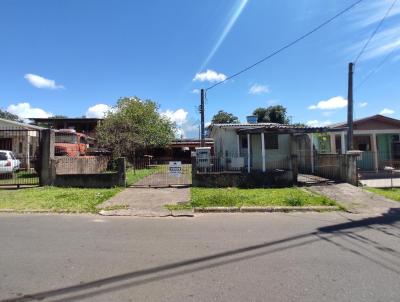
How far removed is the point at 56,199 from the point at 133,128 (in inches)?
608

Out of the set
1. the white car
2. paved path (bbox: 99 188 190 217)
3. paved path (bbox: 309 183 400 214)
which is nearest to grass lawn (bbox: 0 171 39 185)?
the white car

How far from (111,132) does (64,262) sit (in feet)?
65.4

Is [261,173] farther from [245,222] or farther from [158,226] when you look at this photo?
[158,226]

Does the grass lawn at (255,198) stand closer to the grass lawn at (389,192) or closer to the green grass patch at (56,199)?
the grass lawn at (389,192)

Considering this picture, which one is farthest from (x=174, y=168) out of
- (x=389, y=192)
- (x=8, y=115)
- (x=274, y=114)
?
(x=8, y=115)

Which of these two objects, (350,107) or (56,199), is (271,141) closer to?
(350,107)

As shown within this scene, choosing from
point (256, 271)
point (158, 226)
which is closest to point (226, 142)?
point (158, 226)

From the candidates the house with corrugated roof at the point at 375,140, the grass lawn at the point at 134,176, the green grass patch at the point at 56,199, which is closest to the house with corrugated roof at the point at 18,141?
the grass lawn at the point at 134,176

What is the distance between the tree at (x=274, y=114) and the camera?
5666cm

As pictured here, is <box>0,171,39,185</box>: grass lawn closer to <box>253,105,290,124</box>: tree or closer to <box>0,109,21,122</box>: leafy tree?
<box>253,105,290,124</box>: tree

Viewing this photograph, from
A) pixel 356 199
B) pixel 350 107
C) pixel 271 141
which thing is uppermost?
pixel 350 107

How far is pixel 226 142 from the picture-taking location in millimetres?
20406

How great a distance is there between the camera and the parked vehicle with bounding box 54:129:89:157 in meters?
21.6

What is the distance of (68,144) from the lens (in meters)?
22.8
